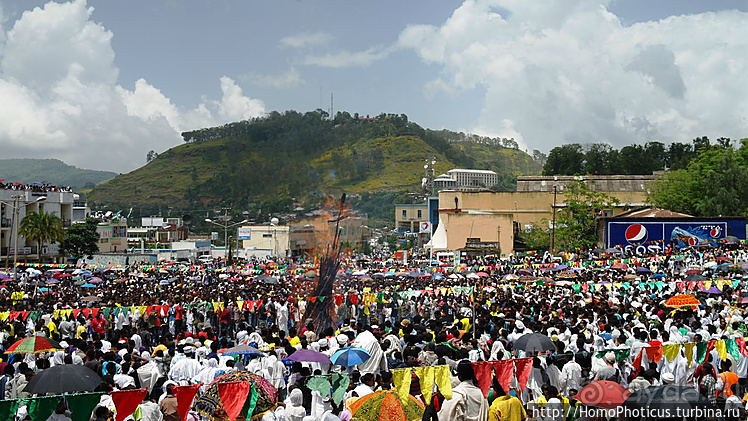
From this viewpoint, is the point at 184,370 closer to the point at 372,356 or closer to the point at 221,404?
the point at 372,356

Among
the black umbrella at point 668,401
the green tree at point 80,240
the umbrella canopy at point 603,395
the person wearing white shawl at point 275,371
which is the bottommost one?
the person wearing white shawl at point 275,371

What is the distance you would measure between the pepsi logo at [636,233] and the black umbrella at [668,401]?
152ft

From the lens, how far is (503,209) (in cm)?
7850

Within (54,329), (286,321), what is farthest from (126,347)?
(286,321)

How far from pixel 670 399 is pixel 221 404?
17.2 feet

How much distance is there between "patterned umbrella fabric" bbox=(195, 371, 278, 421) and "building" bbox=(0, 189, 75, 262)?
2242 inches

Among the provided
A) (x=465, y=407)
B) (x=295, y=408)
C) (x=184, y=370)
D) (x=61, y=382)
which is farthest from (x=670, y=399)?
(x=184, y=370)

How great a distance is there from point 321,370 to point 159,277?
28314 millimetres

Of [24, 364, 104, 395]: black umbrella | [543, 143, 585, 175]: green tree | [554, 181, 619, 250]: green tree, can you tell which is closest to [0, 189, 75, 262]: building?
[554, 181, 619, 250]: green tree

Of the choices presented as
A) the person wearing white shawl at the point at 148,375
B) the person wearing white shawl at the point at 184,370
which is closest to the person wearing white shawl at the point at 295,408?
the person wearing white shawl at the point at 184,370

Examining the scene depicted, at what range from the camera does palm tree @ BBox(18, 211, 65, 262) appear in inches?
2448

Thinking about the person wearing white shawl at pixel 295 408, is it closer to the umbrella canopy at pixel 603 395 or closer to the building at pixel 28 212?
the umbrella canopy at pixel 603 395

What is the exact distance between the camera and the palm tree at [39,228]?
62.2 metres

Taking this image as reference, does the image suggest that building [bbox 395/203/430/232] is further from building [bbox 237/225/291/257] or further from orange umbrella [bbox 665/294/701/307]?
orange umbrella [bbox 665/294/701/307]
